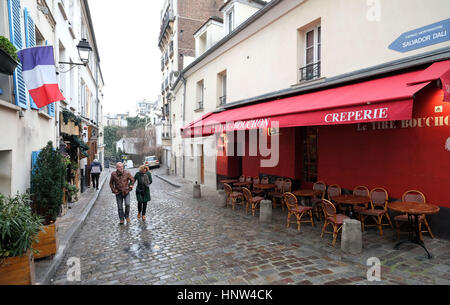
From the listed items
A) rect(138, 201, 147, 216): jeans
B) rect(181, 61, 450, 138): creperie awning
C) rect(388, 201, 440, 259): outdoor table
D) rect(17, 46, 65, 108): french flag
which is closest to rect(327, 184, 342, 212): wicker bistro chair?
rect(388, 201, 440, 259): outdoor table

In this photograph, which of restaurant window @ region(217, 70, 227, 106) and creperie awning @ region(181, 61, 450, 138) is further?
restaurant window @ region(217, 70, 227, 106)

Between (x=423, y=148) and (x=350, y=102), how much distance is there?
6.64 feet

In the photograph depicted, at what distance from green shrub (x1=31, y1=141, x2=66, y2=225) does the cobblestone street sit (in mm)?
986

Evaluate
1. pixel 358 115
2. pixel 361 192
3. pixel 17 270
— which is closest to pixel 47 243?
pixel 17 270

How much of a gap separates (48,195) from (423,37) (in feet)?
26.7

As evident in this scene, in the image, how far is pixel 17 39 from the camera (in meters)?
4.96

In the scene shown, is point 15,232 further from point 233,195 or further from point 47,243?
point 233,195

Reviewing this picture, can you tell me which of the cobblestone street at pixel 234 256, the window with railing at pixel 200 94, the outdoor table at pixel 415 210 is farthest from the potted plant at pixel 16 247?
the window with railing at pixel 200 94

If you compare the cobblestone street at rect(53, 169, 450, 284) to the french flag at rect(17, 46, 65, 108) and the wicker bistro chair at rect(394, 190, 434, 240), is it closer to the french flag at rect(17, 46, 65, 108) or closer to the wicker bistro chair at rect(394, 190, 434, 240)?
the wicker bistro chair at rect(394, 190, 434, 240)

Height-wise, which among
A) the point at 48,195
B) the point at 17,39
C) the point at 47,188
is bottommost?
the point at 48,195

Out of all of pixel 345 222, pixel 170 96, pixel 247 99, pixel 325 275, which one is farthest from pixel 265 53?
pixel 170 96

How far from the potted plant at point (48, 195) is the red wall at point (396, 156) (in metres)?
7.01

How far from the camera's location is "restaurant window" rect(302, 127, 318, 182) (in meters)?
8.72
